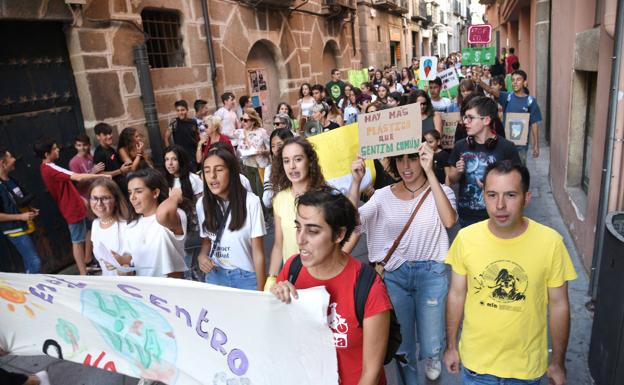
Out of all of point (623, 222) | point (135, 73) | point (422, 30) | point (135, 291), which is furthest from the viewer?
point (422, 30)

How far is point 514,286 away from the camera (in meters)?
2.01

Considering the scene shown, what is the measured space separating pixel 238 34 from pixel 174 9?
6.80 feet

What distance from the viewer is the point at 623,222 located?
2.75 meters

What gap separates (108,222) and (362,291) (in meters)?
2.07

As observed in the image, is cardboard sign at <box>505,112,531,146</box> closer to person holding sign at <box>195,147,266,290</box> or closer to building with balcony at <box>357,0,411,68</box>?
person holding sign at <box>195,147,266,290</box>

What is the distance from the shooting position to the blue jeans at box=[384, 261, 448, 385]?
8.95 feet

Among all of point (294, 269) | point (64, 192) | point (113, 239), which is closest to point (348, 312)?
point (294, 269)

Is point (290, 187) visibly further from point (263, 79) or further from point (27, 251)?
point (263, 79)

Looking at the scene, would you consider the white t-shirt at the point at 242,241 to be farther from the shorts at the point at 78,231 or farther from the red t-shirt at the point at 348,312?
the shorts at the point at 78,231

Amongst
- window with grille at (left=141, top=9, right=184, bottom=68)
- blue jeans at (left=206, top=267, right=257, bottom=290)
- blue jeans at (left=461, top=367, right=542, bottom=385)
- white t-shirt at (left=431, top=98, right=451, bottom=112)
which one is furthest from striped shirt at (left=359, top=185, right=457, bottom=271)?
window with grille at (left=141, top=9, right=184, bottom=68)

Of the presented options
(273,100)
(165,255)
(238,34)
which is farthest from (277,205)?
(273,100)

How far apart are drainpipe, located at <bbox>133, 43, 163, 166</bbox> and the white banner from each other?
470 centimetres

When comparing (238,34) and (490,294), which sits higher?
(238,34)

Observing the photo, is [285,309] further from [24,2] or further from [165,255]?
[24,2]
